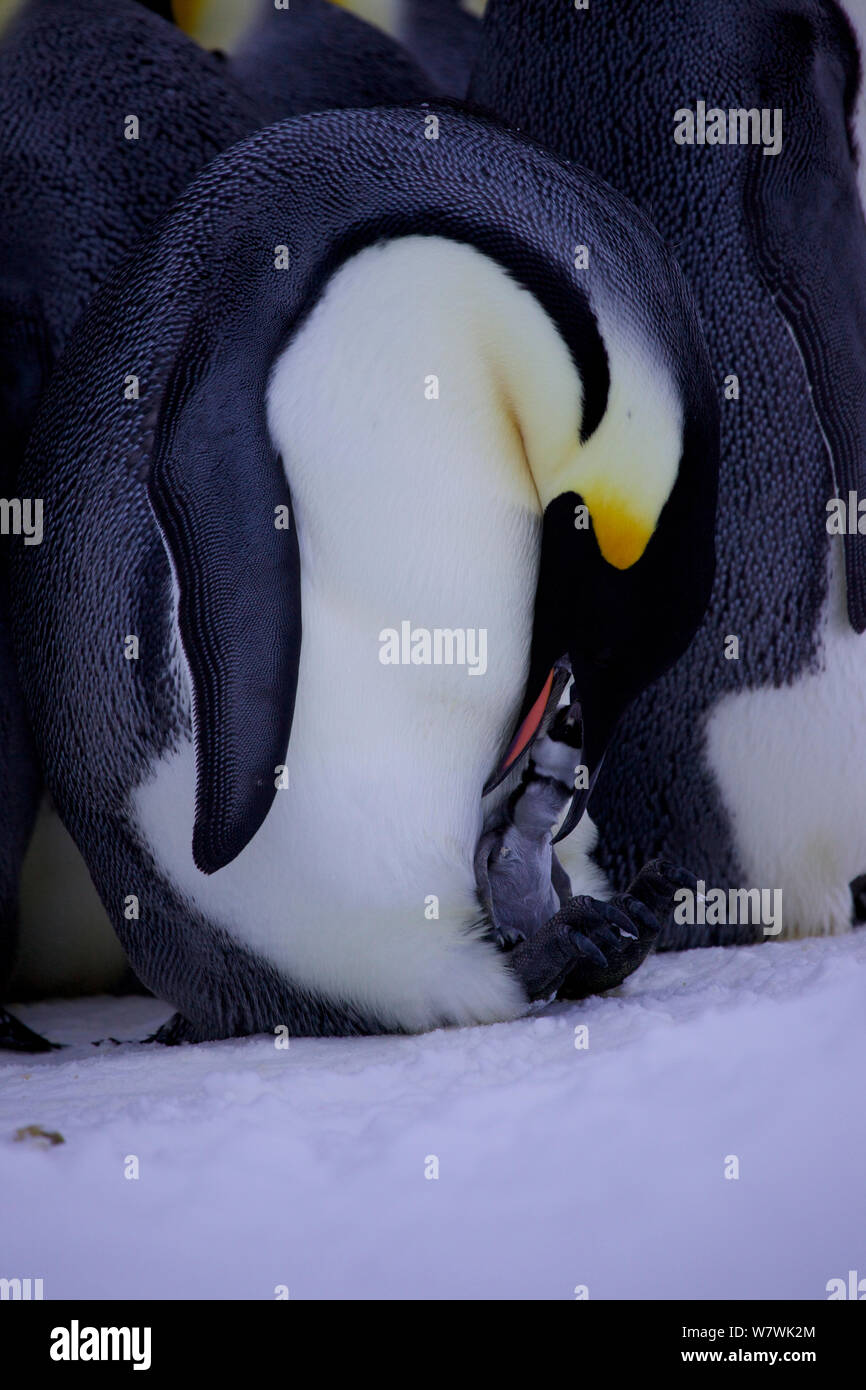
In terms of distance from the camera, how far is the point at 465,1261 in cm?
95

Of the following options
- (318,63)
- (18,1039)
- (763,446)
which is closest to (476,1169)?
(18,1039)

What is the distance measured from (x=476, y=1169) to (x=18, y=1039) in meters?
0.70

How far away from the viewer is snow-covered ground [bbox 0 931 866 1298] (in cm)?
94

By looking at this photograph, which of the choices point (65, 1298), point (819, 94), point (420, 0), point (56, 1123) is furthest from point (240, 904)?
point (420, 0)

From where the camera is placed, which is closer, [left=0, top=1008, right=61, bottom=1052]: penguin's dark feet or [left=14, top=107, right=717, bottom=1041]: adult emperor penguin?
[left=14, top=107, right=717, bottom=1041]: adult emperor penguin

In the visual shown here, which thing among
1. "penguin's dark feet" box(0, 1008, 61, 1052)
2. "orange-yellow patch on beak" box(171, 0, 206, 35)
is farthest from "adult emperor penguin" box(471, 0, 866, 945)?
"orange-yellow patch on beak" box(171, 0, 206, 35)

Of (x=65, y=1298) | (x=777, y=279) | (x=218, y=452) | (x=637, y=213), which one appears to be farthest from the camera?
(x=777, y=279)

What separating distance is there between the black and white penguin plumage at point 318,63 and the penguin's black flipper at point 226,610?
1035 mm

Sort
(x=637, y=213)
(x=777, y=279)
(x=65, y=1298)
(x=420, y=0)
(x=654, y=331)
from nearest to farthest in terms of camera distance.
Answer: (x=65, y=1298) < (x=654, y=331) < (x=637, y=213) < (x=777, y=279) < (x=420, y=0)

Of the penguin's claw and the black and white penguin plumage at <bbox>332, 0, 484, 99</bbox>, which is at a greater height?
the black and white penguin plumage at <bbox>332, 0, 484, 99</bbox>

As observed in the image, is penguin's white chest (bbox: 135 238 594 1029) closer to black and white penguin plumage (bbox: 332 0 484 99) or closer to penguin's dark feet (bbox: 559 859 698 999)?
penguin's dark feet (bbox: 559 859 698 999)

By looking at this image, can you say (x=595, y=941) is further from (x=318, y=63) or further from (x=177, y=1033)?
(x=318, y=63)

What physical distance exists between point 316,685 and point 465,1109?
0.41m

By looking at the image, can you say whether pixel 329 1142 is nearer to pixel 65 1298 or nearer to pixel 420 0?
pixel 65 1298
